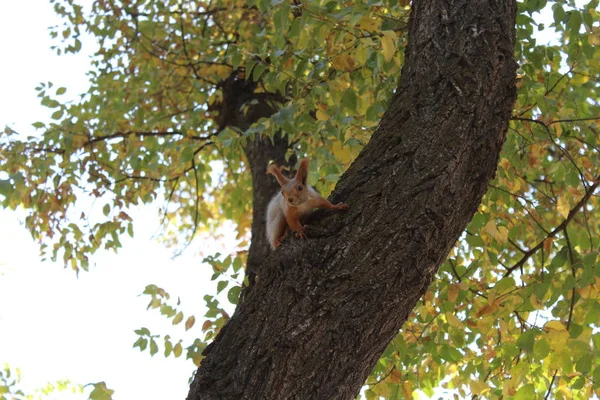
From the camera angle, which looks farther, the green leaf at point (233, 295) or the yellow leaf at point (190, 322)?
the yellow leaf at point (190, 322)

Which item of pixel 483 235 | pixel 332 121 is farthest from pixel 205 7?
pixel 483 235

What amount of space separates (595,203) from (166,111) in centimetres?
425

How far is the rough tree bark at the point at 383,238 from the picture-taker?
203 centimetres

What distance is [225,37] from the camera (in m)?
6.53

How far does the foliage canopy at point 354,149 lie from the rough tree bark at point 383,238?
416mm

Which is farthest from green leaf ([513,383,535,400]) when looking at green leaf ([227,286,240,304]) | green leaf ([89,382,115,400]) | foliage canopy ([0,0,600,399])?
green leaf ([89,382,115,400])

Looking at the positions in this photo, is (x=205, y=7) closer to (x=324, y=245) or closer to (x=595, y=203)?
(x=595, y=203)

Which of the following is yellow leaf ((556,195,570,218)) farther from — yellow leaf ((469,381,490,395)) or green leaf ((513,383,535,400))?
green leaf ((513,383,535,400))

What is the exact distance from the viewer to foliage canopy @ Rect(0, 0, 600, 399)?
3.31 meters

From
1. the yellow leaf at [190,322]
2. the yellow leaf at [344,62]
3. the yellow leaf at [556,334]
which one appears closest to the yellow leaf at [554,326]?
the yellow leaf at [556,334]

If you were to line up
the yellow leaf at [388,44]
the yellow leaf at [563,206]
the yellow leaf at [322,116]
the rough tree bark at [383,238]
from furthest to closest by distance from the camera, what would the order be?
the yellow leaf at [322,116] < the yellow leaf at [563,206] < the yellow leaf at [388,44] < the rough tree bark at [383,238]

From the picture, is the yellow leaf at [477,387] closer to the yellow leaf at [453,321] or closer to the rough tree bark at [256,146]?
the yellow leaf at [453,321]

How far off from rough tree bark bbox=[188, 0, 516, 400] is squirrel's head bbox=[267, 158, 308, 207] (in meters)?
0.65

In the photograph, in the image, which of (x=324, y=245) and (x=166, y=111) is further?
(x=166, y=111)
